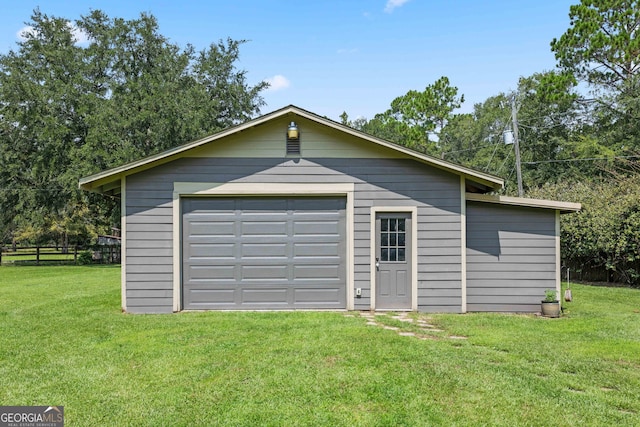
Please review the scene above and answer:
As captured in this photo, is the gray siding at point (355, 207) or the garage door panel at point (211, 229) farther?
the garage door panel at point (211, 229)

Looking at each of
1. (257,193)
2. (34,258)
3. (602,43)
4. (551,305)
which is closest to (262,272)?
(257,193)

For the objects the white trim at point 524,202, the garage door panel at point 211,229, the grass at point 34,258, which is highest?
the white trim at point 524,202

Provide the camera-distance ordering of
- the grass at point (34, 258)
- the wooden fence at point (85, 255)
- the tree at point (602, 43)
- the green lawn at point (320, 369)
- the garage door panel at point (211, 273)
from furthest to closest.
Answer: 1. the grass at point (34, 258)
2. the wooden fence at point (85, 255)
3. the tree at point (602, 43)
4. the garage door panel at point (211, 273)
5. the green lawn at point (320, 369)

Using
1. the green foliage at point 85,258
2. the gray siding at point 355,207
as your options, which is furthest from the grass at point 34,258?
the gray siding at point 355,207

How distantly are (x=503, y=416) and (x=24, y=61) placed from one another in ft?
82.2

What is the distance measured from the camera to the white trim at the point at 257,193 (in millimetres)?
7719

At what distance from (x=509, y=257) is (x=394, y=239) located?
81.2 inches

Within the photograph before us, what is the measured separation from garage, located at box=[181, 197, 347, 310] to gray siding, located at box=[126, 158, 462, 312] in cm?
34

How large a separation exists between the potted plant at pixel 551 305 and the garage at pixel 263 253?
3.45 m

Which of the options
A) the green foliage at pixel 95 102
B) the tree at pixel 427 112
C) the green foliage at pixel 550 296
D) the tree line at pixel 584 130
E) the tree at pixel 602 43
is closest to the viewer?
the green foliage at pixel 550 296

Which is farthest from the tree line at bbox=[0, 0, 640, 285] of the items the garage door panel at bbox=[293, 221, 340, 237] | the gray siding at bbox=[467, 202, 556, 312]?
the garage door panel at bbox=[293, 221, 340, 237]

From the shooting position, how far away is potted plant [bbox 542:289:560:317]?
740 cm

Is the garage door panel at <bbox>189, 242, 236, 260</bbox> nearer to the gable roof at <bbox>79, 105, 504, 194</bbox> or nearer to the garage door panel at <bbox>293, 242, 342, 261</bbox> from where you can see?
the garage door panel at <bbox>293, 242, 342, 261</bbox>

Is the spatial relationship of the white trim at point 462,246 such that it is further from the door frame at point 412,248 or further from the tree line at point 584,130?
the tree line at point 584,130
